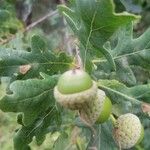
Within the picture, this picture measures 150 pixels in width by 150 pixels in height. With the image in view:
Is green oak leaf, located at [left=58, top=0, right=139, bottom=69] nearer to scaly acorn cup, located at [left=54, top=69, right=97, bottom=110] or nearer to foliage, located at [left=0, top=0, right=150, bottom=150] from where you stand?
foliage, located at [left=0, top=0, right=150, bottom=150]

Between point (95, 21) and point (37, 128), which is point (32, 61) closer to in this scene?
point (37, 128)

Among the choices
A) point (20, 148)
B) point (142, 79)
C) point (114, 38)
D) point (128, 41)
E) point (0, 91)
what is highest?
point (128, 41)

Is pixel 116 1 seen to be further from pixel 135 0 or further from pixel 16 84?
pixel 16 84

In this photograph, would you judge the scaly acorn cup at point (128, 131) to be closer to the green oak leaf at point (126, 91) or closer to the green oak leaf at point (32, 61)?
the green oak leaf at point (126, 91)

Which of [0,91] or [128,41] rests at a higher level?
[128,41]

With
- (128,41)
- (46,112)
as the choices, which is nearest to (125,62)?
(128,41)

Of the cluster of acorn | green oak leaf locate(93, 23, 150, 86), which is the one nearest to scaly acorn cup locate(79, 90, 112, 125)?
the cluster of acorn

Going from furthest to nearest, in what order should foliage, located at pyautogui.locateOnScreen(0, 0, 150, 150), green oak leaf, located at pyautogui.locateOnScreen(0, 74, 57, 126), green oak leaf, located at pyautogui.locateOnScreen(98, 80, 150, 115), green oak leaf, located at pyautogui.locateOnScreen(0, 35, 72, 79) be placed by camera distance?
green oak leaf, located at pyautogui.locateOnScreen(0, 35, 72, 79) < green oak leaf, located at pyautogui.locateOnScreen(98, 80, 150, 115) < green oak leaf, located at pyautogui.locateOnScreen(0, 74, 57, 126) < foliage, located at pyautogui.locateOnScreen(0, 0, 150, 150)
